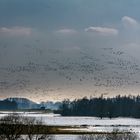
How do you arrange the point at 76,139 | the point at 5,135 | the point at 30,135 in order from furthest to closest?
the point at 76,139
the point at 30,135
the point at 5,135

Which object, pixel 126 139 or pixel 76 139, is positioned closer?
pixel 126 139

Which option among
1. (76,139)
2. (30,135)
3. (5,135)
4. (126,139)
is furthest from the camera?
(76,139)

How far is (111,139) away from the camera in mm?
57094

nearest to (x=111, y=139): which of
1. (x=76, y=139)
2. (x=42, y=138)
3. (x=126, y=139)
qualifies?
(x=126, y=139)

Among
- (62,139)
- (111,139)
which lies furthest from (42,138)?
(62,139)

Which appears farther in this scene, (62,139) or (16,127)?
(62,139)

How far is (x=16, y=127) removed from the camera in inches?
2436

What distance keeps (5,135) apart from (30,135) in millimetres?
6525

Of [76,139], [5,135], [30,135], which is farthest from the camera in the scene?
[76,139]

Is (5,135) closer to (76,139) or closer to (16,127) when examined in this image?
(16,127)

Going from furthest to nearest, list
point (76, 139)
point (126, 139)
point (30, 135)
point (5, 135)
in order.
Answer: point (76, 139)
point (30, 135)
point (5, 135)
point (126, 139)

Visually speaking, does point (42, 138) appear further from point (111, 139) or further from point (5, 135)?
point (111, 139)

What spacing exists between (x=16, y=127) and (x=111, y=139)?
12944mm

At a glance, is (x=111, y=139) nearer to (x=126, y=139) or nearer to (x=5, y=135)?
(x=126, y=139)
